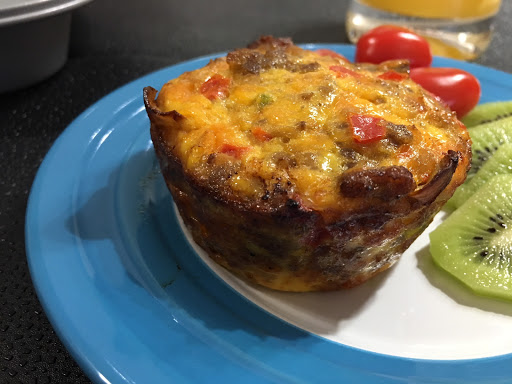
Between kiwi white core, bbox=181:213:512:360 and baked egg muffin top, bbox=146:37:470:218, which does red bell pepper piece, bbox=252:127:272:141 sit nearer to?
baked egg muffin top, bbox=146:37:470:218


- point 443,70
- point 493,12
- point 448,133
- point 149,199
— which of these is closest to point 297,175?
point 448,133

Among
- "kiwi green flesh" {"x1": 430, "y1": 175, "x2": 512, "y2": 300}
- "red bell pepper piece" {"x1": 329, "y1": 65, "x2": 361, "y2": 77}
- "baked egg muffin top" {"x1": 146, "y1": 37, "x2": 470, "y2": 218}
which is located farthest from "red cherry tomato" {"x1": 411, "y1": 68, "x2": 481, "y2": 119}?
"red bell pepper piece" {"x1": 329, "y1": 65, "x2": 361, "y2": 77}

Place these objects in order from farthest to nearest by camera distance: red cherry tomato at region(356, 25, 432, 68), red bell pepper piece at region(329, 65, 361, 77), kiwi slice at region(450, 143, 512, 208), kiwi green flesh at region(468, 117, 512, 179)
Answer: red cherry tomato at region(356, 25, 432, 68), kiwi green flesh at region(468, 117, 512, 179), kiwi slice at region(450, 143, 512, 208), red bell pepper piece at region(329, 65, 361, 77)

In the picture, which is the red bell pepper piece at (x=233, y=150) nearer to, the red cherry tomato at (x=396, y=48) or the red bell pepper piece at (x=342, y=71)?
the red bell pepper piece at (x=342, y=71)

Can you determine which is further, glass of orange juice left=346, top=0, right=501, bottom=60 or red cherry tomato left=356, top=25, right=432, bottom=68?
glass of orange juice left=346, top=0, right=501, bottom=60

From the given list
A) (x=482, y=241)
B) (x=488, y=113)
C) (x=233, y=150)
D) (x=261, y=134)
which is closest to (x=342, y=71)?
(x=261, y=134)

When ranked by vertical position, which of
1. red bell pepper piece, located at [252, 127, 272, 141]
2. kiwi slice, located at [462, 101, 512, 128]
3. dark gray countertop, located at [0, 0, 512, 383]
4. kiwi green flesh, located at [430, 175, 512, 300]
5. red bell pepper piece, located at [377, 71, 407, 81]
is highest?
red bell pepper piece, located at [377, 71, 407, 81]

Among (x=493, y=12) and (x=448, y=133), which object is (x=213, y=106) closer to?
(x=448, y=133)
